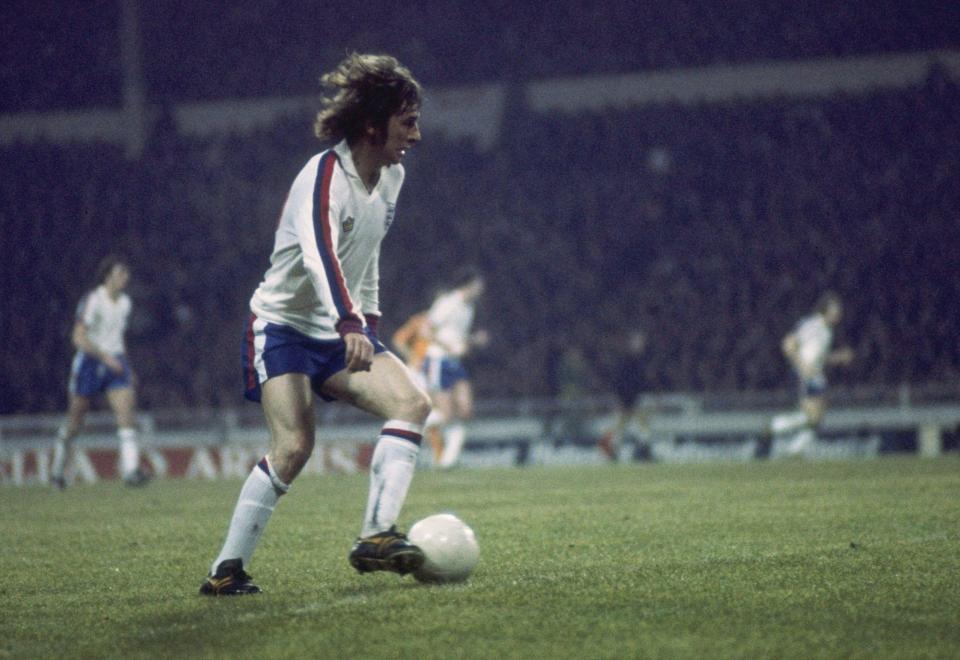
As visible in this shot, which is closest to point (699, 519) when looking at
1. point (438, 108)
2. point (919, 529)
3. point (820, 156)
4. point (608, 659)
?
point (919, 529)

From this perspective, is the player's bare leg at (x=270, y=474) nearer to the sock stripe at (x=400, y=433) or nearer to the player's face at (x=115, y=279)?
the sock stripe at (x=400, y=433)

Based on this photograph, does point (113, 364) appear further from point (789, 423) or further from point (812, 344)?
point (789, 423)

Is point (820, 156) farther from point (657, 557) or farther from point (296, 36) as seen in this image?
point (657, 557)

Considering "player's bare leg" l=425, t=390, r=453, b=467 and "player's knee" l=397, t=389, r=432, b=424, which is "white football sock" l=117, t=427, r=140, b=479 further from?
"player's knee" l=397, t=389, r=432, b=424

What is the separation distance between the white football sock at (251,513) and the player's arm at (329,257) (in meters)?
0.80

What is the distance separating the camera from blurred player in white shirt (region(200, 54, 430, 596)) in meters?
5.79

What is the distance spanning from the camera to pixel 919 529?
7887mm

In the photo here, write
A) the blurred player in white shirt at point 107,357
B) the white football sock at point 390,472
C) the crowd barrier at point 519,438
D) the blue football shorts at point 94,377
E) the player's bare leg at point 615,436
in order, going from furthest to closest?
the player's bare leg at point 615,436 < the crowd barrier at point 519,438 < the blue football shorts at point 94,377 < the blurred player in white shirt at point 107,357 < the white football sock at point 390,472

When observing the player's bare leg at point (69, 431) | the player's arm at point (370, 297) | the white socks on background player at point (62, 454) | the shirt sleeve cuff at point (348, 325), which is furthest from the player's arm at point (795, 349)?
the shirt sleeve cuff at point (348, 325)

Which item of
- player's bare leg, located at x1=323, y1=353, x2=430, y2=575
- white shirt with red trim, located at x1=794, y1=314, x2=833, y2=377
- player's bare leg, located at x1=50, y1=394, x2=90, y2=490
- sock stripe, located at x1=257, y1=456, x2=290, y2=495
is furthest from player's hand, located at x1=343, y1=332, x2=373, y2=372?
white shirt with red trim, located at x1=794, y1=314, x2=833, y2=377

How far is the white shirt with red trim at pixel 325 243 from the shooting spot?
5676mm

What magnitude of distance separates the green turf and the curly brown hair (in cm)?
192

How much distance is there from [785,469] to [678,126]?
1448cm

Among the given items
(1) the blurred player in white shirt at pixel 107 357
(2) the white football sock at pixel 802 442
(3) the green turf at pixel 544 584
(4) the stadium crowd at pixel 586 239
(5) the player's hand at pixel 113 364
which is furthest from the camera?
(4) the stadium crowd at pixel 586 239
